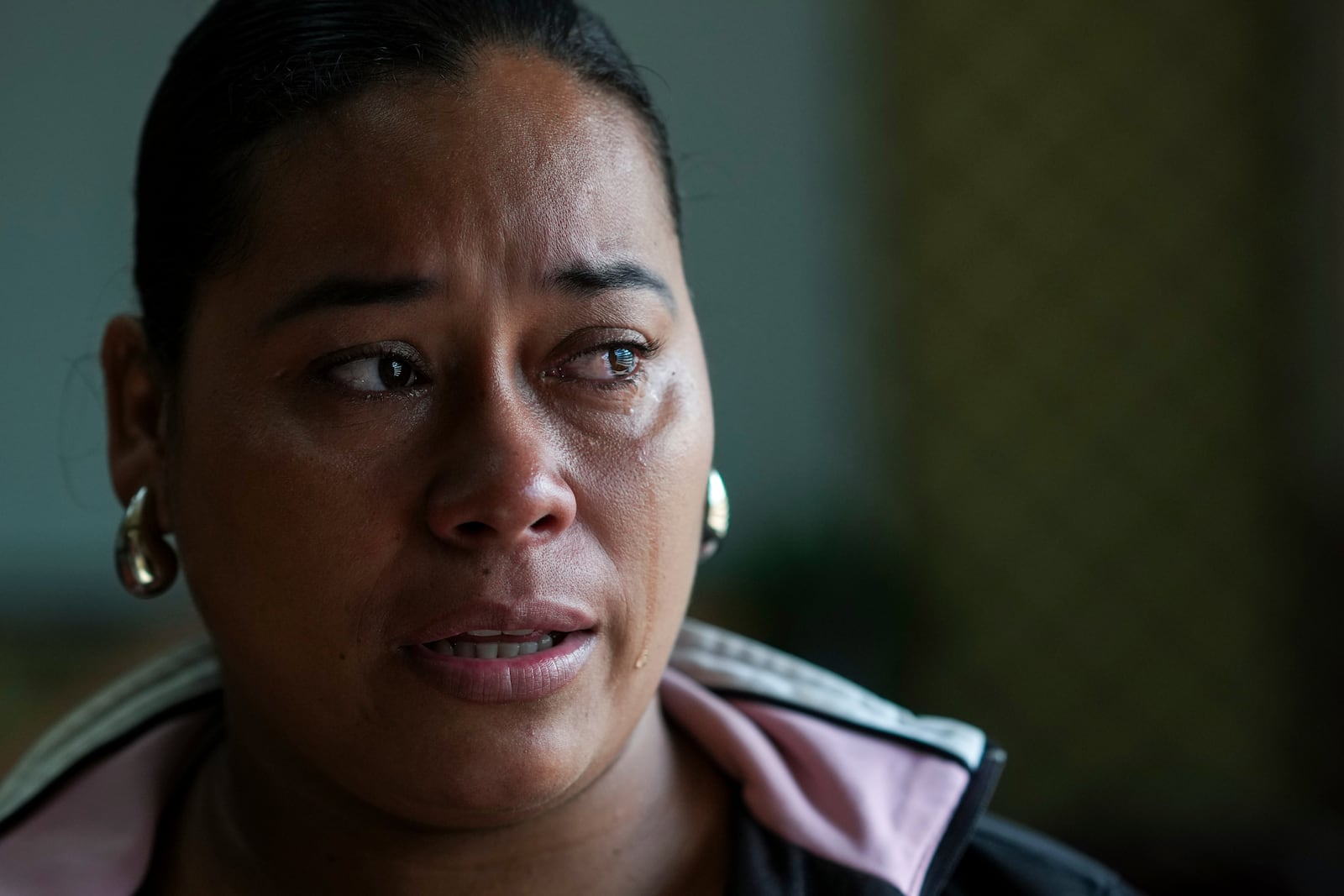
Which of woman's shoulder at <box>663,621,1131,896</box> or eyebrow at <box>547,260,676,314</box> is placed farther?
woman's shoulder at <box>663,621,1131,896</box>

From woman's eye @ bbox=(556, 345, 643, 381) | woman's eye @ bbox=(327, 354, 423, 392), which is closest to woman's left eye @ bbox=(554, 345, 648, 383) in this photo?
woman's eye @ bbox=(556, 345, 643, 381)

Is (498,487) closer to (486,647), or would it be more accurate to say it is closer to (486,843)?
(486,647)

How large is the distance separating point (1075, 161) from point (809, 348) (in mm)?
834

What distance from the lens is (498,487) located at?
0.96m

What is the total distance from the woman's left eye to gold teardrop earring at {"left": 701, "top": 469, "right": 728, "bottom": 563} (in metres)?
0.15

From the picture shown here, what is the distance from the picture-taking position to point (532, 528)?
3.25 ft

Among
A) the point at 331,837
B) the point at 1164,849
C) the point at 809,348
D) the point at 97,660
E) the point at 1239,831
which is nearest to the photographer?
the point at 331,837

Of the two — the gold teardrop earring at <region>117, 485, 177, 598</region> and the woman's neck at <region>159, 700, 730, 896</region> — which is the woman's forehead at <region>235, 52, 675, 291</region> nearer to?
the gold teardrop earring at <region>117, 485, 177, 598</region>

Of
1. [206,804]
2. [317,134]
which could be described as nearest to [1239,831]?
[206,804]

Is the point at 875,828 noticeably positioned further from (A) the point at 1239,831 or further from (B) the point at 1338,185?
(B) the point at 1338,185

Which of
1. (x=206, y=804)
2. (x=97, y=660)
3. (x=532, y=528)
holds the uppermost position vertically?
(x=532, y=528)

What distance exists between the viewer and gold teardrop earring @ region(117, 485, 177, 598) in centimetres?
119

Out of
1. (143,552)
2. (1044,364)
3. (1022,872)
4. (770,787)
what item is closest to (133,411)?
(143,552)

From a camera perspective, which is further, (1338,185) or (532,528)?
(1338,185)
